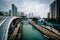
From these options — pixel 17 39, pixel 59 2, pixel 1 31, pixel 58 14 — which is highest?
pixel 59 2

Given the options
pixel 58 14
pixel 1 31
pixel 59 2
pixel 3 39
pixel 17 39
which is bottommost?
pixel 17 39

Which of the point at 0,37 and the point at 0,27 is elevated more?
the point at 0,27

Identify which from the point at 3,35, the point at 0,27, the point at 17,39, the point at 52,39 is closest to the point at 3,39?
the point at 3,35

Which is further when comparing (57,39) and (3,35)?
(57,39)

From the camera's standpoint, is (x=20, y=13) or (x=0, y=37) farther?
(x=20, y=13)

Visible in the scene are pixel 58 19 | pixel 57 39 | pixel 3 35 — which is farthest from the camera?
pixel 58 19

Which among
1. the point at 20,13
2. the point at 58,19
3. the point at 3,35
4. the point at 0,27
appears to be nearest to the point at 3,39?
the point at 3,35

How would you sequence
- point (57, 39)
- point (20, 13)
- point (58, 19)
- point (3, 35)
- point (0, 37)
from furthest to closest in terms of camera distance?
point (20, 13), point (58, 19), point (57, 39), point (3, 35), point (0, 37)

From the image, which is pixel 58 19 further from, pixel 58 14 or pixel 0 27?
pixel 0 27

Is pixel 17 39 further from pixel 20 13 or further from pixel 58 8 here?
pixel 20 13
